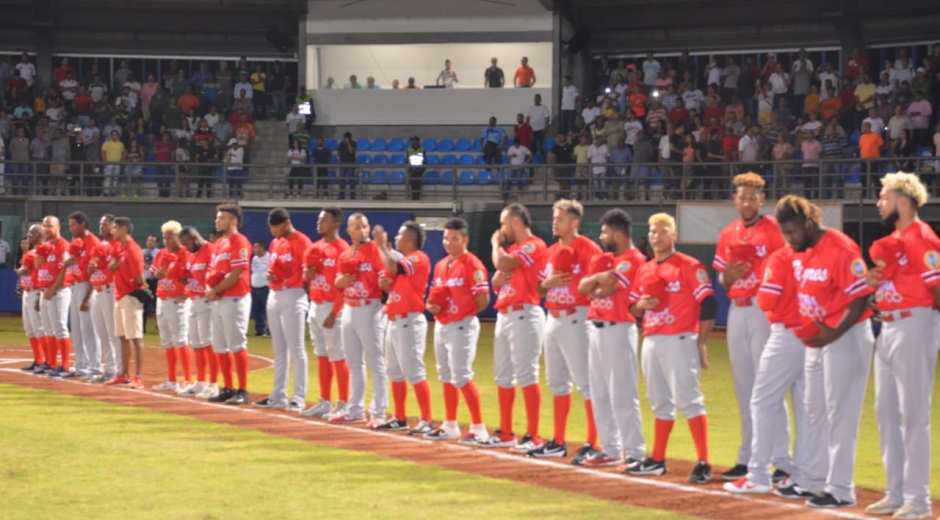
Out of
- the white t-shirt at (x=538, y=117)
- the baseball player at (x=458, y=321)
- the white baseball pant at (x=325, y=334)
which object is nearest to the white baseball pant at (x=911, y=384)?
the baseball player at (x=458, y=321)

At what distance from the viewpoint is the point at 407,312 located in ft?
39.0

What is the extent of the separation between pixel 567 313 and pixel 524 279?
67 centimetres

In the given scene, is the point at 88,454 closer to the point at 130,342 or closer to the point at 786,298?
the point at 130,342

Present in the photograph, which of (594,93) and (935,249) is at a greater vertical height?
(594,93)

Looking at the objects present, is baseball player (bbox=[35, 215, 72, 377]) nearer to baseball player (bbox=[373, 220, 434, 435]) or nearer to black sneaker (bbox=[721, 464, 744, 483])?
baseball player (bbox=[373, 220, 434, 435])

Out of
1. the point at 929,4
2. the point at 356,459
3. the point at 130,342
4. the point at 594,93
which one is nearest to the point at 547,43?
the point at 594,93

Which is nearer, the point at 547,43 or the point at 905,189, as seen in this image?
the point at 905,189

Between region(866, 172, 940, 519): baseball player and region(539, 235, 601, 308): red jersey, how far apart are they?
2783 millimetres

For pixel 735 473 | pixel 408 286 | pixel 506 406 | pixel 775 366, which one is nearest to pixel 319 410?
pixel 408 286

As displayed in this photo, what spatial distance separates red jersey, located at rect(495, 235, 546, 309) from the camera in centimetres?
1077

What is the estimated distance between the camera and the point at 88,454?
10758mm

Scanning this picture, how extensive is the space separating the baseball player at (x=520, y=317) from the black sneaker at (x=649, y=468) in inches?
50.6

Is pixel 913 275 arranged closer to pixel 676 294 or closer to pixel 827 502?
pixel 827 502

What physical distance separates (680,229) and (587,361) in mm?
13669
